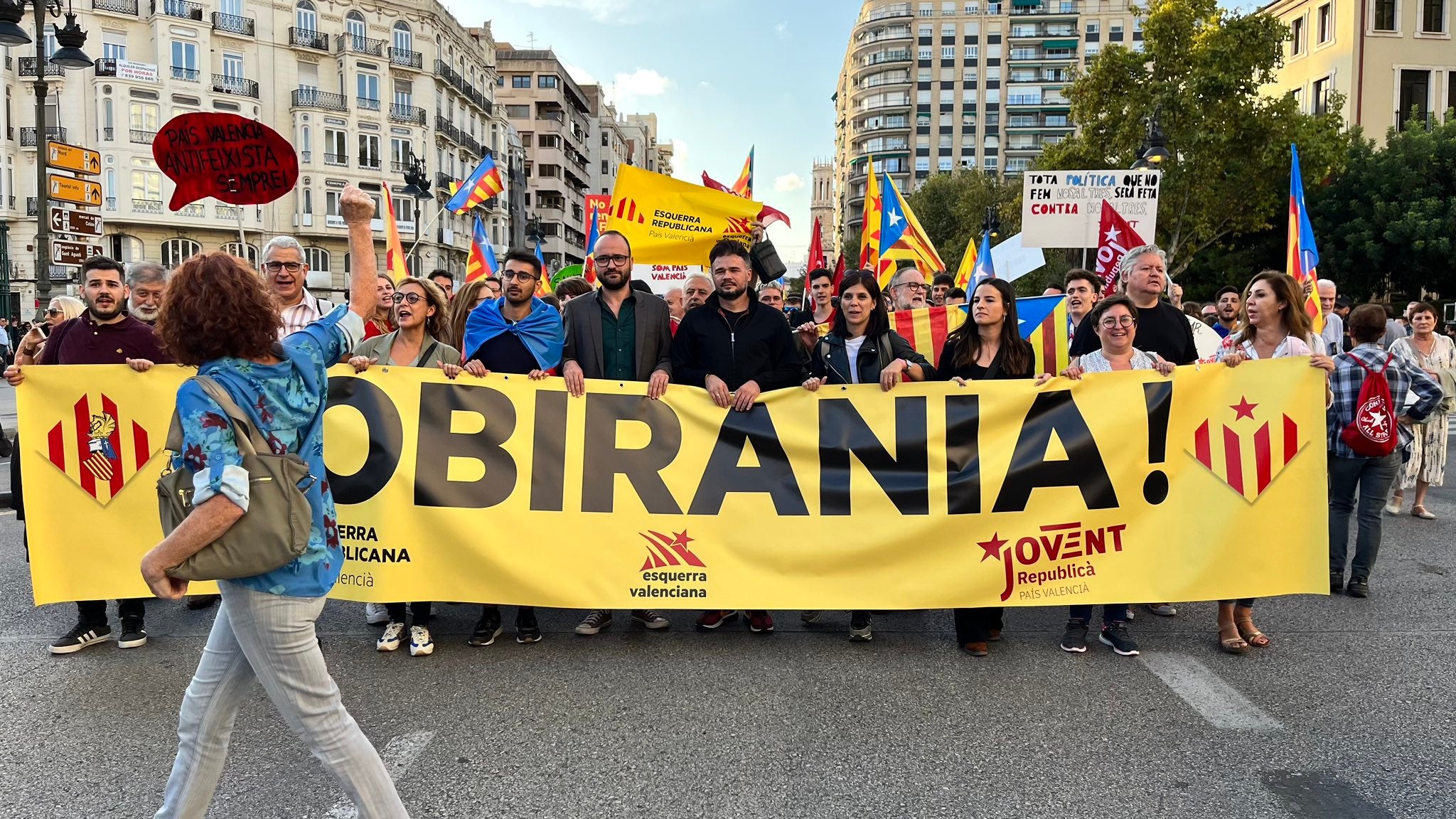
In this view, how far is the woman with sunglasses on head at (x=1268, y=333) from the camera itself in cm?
516

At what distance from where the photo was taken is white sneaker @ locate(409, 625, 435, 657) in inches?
192

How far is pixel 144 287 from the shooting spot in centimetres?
571

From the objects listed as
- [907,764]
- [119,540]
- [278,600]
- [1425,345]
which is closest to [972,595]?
[907,764]

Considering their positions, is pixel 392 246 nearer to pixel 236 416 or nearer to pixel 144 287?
pixel 144 287

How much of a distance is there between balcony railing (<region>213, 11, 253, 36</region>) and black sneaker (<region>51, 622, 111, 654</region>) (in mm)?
55090

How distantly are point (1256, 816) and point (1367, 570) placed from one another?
138 inches

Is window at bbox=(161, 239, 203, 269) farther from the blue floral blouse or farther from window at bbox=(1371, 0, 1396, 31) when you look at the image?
window at bbox=(1371, 0, 1396, 31)

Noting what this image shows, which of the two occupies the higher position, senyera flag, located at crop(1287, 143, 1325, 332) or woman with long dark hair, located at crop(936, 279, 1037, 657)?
senyera flag, located at crop(1287, 143, 1325, 332)

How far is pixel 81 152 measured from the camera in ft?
34.2

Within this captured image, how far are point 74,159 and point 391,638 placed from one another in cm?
802

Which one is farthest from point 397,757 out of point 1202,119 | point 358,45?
point 358,45

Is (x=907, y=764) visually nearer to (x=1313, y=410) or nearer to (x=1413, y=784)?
(x=1413, y=784)

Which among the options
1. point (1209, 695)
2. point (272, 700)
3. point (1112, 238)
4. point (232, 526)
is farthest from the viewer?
point (1112, 238)

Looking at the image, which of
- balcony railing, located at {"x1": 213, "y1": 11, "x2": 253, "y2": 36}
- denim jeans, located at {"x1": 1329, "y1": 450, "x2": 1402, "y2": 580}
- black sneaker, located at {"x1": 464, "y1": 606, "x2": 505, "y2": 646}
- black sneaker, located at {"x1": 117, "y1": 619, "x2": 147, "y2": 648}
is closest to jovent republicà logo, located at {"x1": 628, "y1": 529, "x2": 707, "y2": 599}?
black sneaker, located at {"x1": 464, "y1": 606, "x2": 505, "y2": 646}
